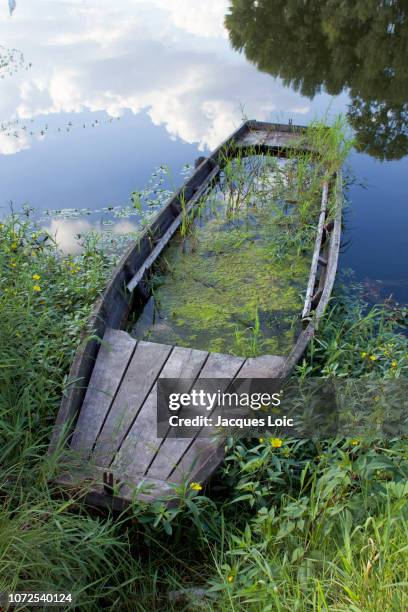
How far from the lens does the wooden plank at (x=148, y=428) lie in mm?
2322

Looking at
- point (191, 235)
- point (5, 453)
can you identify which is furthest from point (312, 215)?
point (5, 453)

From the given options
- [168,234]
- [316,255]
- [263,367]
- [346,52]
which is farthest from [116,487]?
[346,52]

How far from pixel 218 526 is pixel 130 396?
2.46ft

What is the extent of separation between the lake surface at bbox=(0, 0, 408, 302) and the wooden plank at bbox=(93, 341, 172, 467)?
2.01 m

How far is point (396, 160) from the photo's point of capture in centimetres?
586

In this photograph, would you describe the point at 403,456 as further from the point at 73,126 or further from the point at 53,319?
the point at 73,126

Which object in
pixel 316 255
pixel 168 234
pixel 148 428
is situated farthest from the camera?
pixel 168 234

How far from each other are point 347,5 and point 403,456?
8.91 metres

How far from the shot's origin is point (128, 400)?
2586mm

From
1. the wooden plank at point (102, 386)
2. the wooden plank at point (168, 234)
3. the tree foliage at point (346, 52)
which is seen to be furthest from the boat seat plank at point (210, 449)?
the tree foliage at point (346, 52)

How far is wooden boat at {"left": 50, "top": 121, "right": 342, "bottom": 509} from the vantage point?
217 centimetres

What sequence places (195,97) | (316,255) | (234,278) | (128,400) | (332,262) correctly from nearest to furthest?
(128,400), (332,262), (316,255), (234,278), (195,97)

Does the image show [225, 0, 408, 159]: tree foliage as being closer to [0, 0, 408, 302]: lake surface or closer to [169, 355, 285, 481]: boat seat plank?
[0, 0, 408, 302]: lake surface

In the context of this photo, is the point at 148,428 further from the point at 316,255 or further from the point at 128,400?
the point at 316,255
